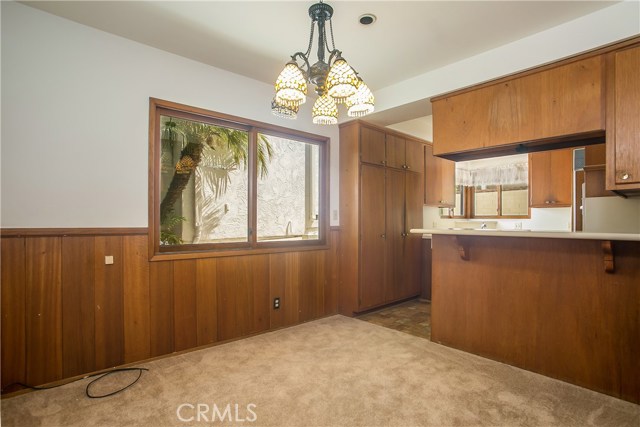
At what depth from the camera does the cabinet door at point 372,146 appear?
3.88m

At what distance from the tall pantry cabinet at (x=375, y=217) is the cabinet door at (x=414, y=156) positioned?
0.01 m

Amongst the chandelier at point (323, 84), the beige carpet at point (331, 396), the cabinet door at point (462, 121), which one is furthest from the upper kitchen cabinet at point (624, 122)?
the chandelier at point (323, 84)

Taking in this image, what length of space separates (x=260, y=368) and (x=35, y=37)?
112 inches

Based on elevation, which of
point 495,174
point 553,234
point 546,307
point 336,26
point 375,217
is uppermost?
point 336,26

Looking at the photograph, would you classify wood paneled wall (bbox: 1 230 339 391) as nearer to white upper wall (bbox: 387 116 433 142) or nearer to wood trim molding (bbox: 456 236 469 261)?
wood trim molding (bbox: 456 236 469 261)

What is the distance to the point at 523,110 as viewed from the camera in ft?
8.07

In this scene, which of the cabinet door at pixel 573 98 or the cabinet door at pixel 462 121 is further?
the cabinet door at pixel 462 121

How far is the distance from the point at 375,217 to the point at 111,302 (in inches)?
113

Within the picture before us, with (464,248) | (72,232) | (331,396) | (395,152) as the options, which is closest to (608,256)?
(464,248)

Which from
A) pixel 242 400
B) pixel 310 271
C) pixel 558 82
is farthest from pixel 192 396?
pixel 558 82

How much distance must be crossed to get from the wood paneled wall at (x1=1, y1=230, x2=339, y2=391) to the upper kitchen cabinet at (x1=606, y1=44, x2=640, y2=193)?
2860 mm

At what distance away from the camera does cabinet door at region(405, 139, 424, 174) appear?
4520mm

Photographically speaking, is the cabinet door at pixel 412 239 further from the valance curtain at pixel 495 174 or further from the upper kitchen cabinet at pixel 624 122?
the upper kitchen cabinet at pixel 624 122

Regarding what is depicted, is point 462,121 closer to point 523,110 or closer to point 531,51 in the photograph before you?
point 523,110
